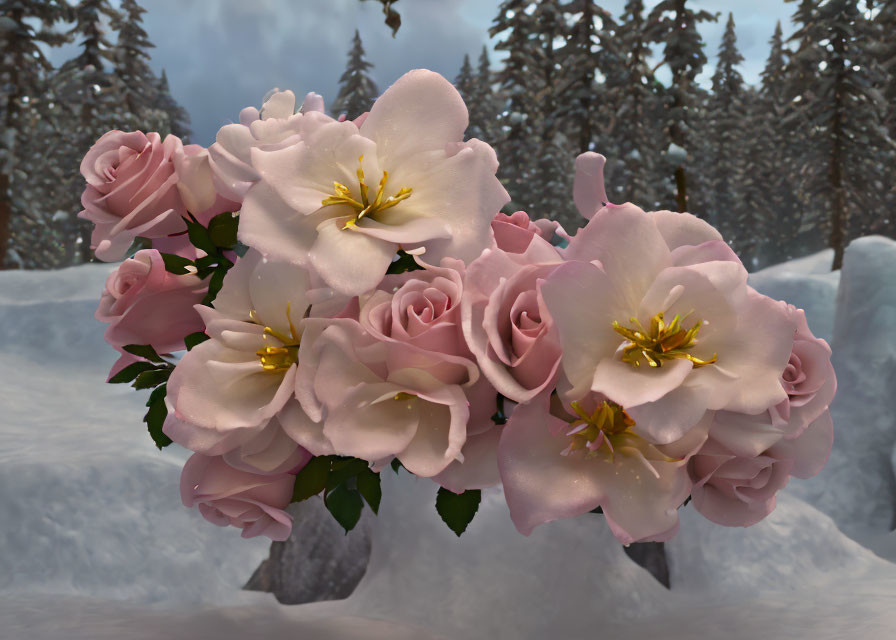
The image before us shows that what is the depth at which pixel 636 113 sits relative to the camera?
23.1m

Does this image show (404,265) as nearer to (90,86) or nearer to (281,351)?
(281,351)

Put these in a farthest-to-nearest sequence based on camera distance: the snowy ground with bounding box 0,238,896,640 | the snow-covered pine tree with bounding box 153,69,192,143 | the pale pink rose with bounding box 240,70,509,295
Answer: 1. the snow-covered pine tree with bounding box 153,69,192,143
2. the snowy ground with bounding box 0,238,896,640
3. the pale pink rose with bounding box 240,70,509,295

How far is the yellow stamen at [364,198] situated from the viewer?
1.18 m

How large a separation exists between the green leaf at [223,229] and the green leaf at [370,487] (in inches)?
20.7

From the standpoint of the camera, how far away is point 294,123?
53.1 inches

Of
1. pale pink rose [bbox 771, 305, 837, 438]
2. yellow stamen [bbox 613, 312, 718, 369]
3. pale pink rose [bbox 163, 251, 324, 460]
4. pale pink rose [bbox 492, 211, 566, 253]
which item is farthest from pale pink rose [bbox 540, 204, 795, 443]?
pale pink rose [bbox 163, 251, 324, 460]

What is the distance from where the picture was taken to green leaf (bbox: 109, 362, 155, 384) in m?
1.49

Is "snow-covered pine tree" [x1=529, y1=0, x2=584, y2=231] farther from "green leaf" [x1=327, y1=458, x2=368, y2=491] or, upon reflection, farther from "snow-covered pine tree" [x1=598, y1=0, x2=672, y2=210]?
"green leaf" [x1=327, y1=458, x2=368, y2=491]

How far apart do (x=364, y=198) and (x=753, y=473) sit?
0.79 meters

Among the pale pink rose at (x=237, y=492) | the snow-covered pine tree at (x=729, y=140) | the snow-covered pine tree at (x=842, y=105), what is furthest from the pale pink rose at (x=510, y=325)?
the snow-covered pine tree at (x=729, y=140)

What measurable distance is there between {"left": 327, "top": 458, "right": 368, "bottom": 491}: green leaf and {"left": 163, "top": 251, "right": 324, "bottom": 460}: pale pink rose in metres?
0.10

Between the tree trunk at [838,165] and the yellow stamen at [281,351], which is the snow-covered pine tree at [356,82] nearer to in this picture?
the tree trunk at [838,165]

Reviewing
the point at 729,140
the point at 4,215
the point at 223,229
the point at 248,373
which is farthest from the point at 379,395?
the point at 729,140

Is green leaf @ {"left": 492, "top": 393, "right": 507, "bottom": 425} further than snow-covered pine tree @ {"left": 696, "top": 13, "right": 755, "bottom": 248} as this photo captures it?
No
